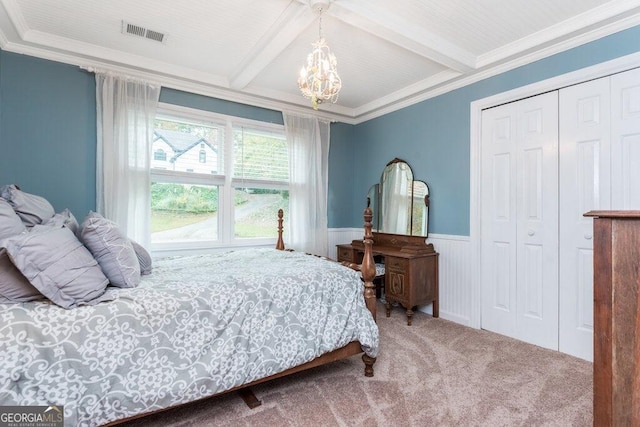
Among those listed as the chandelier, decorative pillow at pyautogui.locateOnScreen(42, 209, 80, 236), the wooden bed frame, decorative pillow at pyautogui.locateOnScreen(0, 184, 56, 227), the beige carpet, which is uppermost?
the chandelier

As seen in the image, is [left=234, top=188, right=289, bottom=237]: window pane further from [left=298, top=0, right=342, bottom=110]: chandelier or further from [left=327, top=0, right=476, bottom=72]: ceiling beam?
[left=327, top=0, right=476, bottom=72]: ceiling beam

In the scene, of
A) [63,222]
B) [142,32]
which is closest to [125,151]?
[142,32]

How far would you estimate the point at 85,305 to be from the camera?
1455mm

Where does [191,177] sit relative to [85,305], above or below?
above

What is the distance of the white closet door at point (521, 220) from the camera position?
2713 millimetres

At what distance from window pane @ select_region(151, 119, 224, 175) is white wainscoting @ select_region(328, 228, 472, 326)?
268 cm

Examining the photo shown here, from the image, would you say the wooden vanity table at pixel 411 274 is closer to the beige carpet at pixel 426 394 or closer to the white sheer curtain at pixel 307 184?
the beige carpet at pixel 426 394

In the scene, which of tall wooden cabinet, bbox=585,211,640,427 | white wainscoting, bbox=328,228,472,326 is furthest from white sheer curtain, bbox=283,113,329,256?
tall wooden cabinet, bbox=585,211,640,427

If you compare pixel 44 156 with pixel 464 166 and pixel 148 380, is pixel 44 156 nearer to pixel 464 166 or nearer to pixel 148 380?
pixel 148 380

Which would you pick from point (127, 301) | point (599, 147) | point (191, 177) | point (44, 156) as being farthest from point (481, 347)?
point (44, 156)

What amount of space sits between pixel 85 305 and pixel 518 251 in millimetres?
3243

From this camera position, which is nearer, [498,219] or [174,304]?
[174,304]

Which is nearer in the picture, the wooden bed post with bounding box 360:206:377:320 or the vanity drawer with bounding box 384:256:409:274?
the wooden bed post with bounding box 360:206:377:320

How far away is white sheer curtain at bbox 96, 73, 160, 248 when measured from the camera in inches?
119
